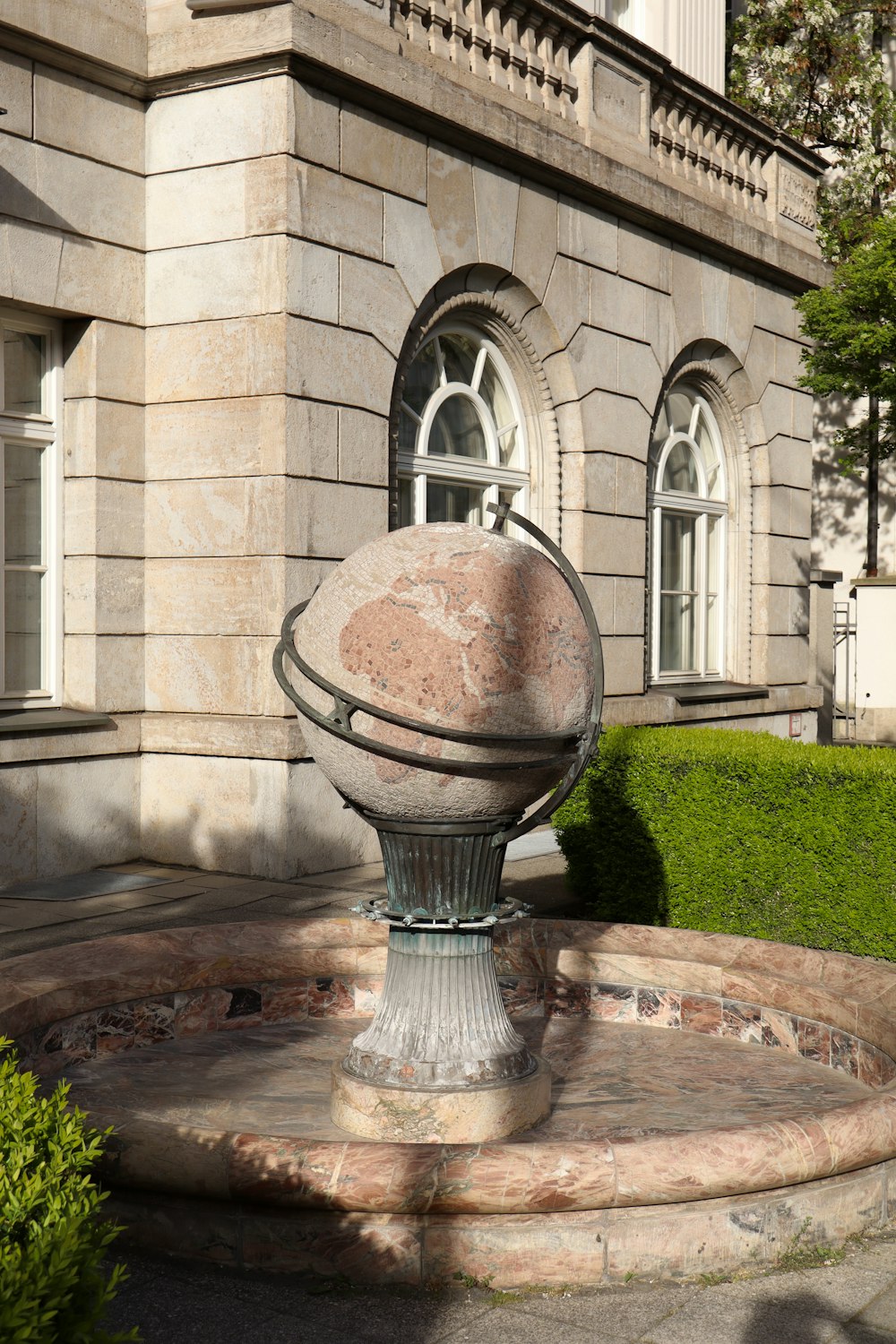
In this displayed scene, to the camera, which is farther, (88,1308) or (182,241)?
(182,241)

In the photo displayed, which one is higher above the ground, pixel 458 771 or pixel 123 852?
pixel 458 771

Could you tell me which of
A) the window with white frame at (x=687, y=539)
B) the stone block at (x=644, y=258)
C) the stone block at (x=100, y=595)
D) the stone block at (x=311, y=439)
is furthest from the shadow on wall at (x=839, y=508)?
the stone block at (x=100, y=595)

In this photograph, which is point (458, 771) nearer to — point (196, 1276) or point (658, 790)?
point (196, 1276)

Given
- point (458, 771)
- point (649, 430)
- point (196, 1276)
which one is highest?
point (649, 430)

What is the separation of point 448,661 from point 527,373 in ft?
30.6

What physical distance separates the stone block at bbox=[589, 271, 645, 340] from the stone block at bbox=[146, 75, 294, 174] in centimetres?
446

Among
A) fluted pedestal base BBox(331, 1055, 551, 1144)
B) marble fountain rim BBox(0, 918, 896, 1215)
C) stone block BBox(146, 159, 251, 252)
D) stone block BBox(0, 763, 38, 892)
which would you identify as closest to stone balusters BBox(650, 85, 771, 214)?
stone block BBox(146, 159, 251, 252)

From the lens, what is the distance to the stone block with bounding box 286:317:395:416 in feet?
33.7

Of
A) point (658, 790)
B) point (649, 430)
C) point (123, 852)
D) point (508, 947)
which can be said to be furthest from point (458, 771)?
point (649, 430)

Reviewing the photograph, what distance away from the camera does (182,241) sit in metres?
10.8

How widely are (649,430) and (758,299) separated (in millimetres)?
3406

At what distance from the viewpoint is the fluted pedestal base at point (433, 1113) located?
16.0 ft

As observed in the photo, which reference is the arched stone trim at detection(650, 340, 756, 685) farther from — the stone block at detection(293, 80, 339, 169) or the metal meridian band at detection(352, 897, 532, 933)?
the metal meridian band at detection(352, 897, 532, 933)

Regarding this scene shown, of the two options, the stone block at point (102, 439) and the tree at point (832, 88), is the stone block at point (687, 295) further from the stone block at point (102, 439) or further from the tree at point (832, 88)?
the tree at point (832, 88)
